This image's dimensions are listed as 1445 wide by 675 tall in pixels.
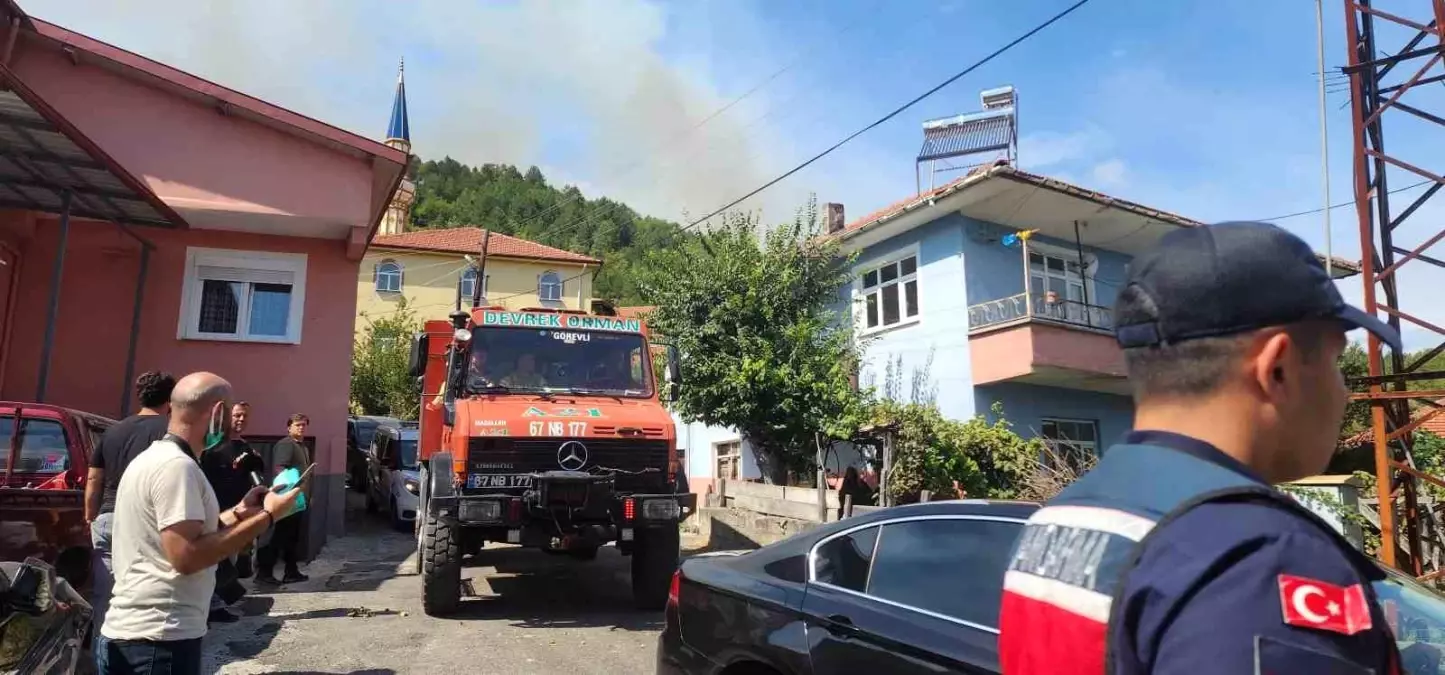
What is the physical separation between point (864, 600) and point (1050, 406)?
13.9 metres

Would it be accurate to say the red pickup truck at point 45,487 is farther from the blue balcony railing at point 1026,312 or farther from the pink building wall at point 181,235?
the blue balcony railing at point 1026,312

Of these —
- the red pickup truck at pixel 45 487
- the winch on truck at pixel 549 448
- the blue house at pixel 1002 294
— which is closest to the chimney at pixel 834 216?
the blue house at pixel 1002 294

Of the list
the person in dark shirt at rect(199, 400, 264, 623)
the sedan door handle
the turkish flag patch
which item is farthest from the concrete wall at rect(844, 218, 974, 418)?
the turkish flag patch

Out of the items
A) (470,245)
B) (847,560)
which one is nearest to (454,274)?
(470,245)

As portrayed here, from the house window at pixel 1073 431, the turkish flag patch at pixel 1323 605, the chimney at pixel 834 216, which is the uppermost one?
the chimney at pixel 834 216

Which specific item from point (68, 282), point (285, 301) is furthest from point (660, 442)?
point (68, 282)

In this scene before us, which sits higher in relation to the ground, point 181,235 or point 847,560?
point 181,235

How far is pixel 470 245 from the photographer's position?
38.1 meters

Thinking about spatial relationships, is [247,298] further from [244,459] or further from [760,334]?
[760,334]

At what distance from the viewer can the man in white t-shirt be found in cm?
273

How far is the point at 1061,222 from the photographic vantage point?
16641 millimetres

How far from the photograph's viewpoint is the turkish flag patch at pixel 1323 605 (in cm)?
92

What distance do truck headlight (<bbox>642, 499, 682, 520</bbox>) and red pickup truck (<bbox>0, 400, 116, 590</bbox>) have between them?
407 cm

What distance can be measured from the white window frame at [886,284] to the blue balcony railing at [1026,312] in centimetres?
127
